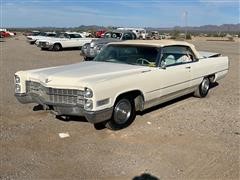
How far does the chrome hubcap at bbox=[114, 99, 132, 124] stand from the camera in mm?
5742

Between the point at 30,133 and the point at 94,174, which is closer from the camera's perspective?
the point at 94,174

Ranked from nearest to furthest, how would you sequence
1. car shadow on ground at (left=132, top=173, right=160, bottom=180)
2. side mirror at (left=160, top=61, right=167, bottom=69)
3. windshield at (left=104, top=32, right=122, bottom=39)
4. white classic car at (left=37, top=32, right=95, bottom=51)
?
car shadow on ground at (left=132, top=173, right=160, bottom=180)
side mirror at (left=160, top=61, right=167, bottom=69)
windshield at (left=104, top=32, right=122, bottom=39)
white classic car at (left=37, top=32, right=95, bottom=51)

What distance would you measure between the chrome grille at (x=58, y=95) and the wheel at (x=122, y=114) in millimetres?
718

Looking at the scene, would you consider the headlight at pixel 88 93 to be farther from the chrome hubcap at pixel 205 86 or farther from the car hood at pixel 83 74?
the chrome hubcap at pixel 205 86

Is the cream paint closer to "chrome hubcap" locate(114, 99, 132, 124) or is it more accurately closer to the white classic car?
"chrome hubcap" locate(114, 99, 132, 124)

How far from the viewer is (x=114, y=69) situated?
6.14m

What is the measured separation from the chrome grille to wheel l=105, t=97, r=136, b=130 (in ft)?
2.36

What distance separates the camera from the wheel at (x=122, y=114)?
18.8ft

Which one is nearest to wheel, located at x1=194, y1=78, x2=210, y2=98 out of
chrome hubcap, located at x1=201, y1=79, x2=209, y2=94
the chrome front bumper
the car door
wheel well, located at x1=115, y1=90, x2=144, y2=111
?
chrome hubcap, located at x1=201, y1=79, x2=209, y2=94

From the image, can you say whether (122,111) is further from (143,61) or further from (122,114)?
(143,61)

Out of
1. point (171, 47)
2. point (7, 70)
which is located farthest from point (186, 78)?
point (7, 70)

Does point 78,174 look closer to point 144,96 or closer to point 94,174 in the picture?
point 94,174

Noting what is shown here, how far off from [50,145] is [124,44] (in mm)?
2888

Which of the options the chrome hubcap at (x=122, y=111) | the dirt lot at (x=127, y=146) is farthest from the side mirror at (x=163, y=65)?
the chrome hubcap at (x=122, y=111)
